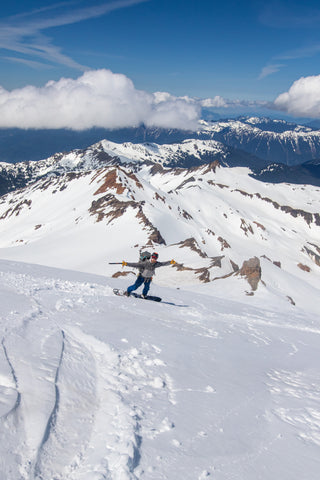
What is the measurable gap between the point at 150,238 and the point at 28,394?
63499 millimetres

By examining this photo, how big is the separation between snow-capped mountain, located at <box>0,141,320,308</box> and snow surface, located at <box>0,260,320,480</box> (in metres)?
22.1

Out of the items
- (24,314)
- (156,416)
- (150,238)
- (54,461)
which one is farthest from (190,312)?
(150,238)

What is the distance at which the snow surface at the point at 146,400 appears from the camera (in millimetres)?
4375


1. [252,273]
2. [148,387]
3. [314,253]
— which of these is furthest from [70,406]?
[314,253]

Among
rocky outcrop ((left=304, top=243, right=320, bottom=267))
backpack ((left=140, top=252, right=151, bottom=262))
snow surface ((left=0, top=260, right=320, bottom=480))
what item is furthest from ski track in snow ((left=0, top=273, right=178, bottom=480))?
rocky outcrop ((left=304, top=243, right=320, bottom=267))

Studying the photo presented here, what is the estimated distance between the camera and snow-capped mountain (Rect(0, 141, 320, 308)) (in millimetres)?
45000

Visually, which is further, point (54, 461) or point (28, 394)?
point (28, 394)

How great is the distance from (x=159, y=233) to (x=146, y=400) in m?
65.3

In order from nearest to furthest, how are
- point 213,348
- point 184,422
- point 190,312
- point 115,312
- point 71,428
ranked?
1. point 71,428
2. point 184,422
3. point 213,348
4. point 115,312
5. point 190,312

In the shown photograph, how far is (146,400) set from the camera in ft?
19.7

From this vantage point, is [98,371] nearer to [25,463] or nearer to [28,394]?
[28,394]

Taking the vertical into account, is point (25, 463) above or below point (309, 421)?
above

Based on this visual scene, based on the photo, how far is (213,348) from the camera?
981cm

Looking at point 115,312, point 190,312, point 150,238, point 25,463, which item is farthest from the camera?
point 150,238
